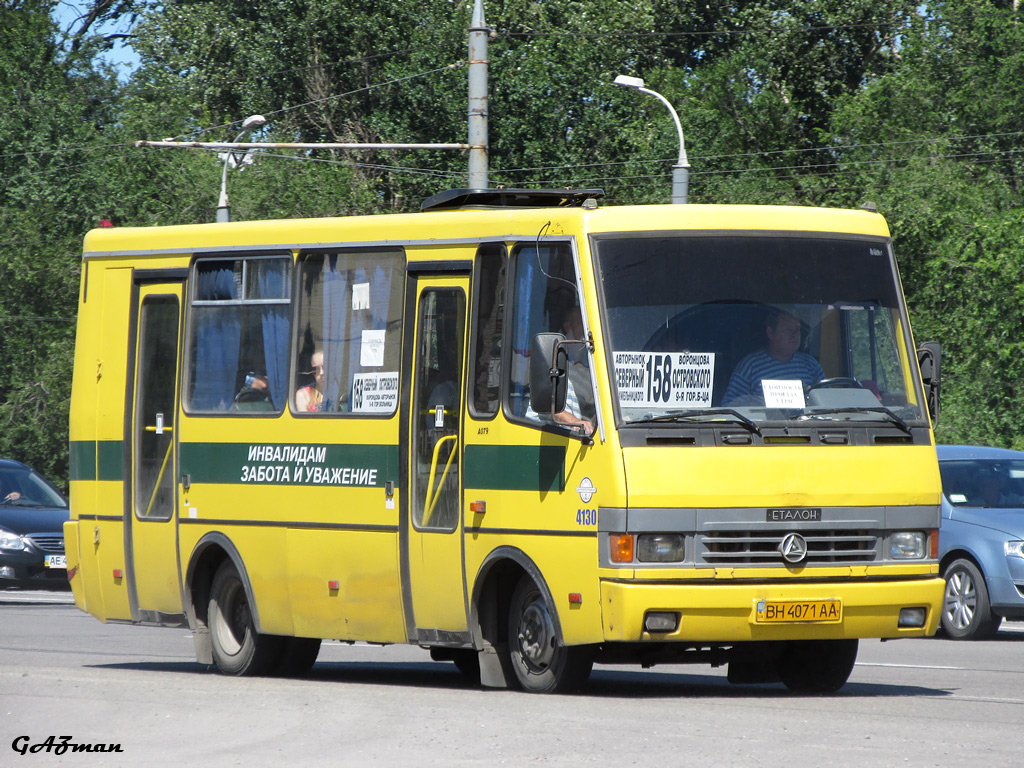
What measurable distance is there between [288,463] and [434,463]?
4.47 ft

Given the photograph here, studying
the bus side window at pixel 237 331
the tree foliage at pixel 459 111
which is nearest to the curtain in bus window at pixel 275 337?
the bus side window at pixel 237 331

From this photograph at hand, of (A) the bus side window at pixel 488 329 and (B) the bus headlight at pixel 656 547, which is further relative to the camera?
(A) the bus side window at pixel 488 329

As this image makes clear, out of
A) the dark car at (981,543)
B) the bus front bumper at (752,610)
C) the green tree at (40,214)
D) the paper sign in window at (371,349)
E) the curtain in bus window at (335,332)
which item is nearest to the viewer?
the bus front bumper at (752,610)

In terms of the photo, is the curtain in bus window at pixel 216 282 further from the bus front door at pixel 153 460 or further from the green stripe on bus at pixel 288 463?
the green stripe on bus at pixel 288 463

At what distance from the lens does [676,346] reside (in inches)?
394

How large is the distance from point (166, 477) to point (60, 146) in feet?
113

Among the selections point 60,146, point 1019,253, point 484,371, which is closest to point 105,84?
point 60,146

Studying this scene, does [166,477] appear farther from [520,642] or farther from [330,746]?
[330,746]

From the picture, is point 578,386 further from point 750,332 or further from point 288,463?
point 288,463

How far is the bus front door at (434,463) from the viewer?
10.8m

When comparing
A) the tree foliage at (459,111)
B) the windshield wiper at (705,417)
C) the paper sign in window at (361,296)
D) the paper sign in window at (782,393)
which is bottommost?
the windshield wiper at (705,417)

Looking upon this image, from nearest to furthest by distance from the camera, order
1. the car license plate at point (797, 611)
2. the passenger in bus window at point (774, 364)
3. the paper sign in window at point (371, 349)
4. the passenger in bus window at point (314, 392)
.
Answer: the car license plate at point (797, 611) < the passenger in bus window at point (774, 364) < the paper sign in window at point (371, 349) < the passenger in bus window at point (314, 392)

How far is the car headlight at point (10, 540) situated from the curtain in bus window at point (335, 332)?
11700 mm

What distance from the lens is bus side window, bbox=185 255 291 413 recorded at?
12227mm
